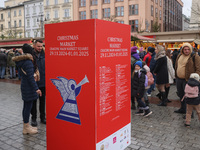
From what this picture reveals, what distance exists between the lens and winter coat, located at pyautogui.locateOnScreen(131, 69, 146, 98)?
232 inches

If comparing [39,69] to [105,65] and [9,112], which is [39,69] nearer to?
[9,112]

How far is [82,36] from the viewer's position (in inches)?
91.8

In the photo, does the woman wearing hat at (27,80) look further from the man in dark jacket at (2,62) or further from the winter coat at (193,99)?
the man in dark jacket at (2,62)

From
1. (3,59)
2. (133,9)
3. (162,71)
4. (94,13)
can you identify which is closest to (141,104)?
(162,71)

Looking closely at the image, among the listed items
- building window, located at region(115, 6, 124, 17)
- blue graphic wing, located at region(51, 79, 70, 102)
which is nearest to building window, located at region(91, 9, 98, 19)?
building window, located at region(115, 6, 124, 17)

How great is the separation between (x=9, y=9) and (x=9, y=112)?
6854cm

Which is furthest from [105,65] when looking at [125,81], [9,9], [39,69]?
[9,9]

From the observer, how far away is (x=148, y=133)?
4867mm

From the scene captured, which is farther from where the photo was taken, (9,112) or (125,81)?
(9,112)

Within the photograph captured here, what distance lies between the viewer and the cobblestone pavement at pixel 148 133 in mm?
4214

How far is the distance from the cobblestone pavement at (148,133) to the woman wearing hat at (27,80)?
0.40 metres

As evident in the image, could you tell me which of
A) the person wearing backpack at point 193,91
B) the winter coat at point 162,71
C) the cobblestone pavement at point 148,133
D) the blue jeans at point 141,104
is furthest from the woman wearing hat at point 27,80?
the winter coat at point 162,71

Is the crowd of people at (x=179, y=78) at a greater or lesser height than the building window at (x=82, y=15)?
lesser

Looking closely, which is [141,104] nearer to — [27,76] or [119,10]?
[27,76]
